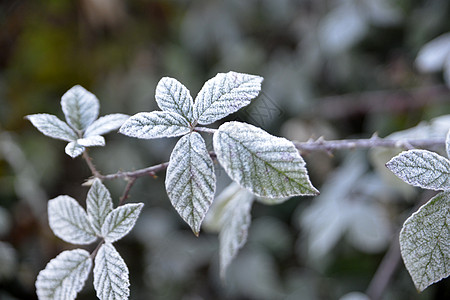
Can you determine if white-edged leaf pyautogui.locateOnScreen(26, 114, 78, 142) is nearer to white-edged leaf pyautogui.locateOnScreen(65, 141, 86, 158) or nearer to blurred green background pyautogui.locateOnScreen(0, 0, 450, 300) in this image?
white-edged leaf pyautogui.locateOnScreen(65, 141, 86, 158)

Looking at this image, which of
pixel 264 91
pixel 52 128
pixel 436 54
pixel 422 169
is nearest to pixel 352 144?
pixel 422 169

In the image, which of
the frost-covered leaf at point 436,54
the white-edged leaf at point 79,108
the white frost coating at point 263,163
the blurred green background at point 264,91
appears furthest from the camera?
the blurred green background at point 264,91

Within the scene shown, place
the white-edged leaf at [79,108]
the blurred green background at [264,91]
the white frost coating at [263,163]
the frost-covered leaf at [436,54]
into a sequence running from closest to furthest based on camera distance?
1. the white frost coating at [263,163]
2. the white-edged leaf at [79,108]
3. the frost-covered leaf at [436,54]
4. the blurred green background at [264,91]

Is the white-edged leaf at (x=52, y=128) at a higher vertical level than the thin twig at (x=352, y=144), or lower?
higher

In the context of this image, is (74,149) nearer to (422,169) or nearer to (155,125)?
(155,125)

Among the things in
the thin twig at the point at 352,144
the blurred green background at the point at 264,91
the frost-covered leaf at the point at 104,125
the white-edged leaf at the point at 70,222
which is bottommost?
the blurred green background at the point at 264,91

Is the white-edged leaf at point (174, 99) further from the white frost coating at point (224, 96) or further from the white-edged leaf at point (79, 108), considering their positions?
the white-edged leaf at point (79, 108)

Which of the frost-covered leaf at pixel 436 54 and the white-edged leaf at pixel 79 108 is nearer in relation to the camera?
the white-edged leaf at pixel 79 108

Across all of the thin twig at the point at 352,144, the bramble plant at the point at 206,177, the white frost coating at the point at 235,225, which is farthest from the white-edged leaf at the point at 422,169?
the white frost coating at the point at 235,225

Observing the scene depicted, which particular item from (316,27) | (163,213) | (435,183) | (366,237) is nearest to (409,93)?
(316,27)
